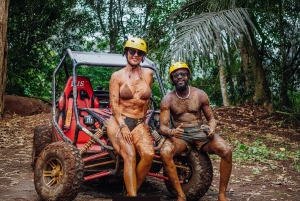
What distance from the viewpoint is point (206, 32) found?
8070 millimetres

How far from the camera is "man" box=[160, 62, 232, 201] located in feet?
16.1

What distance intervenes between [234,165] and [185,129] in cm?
275

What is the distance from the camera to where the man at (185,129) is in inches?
193

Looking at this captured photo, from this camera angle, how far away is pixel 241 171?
7207mm

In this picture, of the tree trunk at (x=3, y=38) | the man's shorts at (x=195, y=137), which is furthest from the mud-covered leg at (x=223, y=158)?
the tree trunk at (x=3, y=38)

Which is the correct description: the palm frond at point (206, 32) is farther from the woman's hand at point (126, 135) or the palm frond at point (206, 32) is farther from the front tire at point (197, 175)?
the woman's hand at point (126, 135)

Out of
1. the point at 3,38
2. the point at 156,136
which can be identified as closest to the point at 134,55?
the point at 156,136

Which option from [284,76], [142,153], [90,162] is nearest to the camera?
[142,153]

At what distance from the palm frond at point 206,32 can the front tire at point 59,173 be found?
327 centimetres

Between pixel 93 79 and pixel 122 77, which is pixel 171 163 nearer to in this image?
pixel 122 77

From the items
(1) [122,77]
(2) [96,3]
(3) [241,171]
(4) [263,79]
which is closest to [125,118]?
(1) [122,77]

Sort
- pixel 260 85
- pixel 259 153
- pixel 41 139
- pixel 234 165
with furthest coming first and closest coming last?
pixel 260 85, pixel 259 153, pixel 234 165, pixel 41 139

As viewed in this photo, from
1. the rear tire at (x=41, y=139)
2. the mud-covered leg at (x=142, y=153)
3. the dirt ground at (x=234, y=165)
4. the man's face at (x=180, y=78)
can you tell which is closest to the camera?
the mud-covered leg at (x=142, y=153)

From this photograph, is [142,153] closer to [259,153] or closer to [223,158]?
[223,158]
